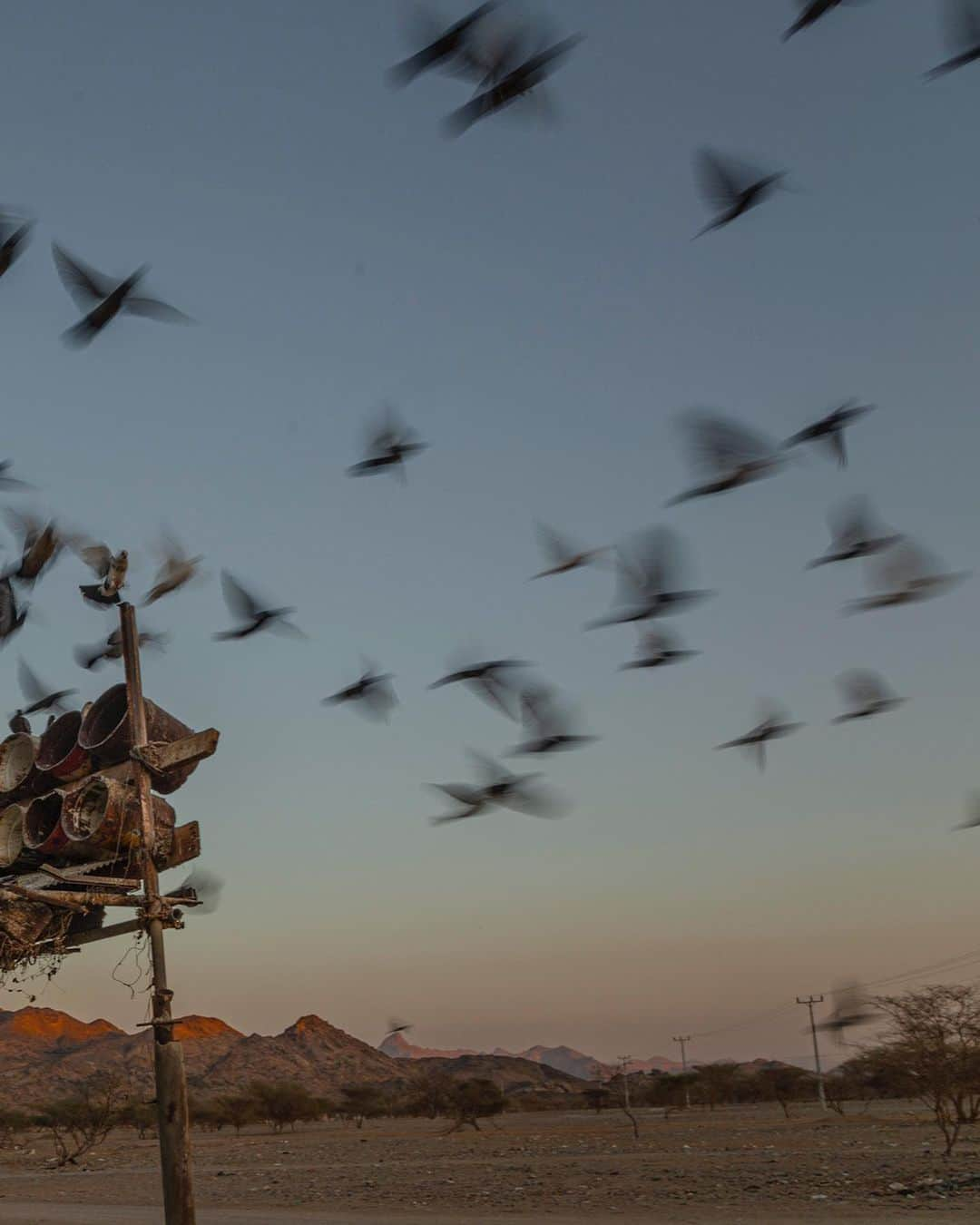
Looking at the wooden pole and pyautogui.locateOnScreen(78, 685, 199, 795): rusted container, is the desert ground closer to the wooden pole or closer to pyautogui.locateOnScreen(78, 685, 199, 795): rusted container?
the wooden pole

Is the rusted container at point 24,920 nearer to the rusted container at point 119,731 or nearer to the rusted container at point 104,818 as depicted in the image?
the rusted container at point 104,818

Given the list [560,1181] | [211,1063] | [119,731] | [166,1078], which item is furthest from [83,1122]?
[211,1063]

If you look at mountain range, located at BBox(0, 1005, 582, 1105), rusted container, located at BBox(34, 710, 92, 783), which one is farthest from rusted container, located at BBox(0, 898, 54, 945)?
mountain range, located at BBox(0, 1005, 582, 1105)

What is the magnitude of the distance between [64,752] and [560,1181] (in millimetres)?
21634

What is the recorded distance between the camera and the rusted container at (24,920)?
11.0m

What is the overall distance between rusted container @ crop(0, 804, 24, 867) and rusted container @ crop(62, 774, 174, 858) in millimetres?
1195

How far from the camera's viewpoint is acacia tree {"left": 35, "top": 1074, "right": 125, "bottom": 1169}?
47875 mm

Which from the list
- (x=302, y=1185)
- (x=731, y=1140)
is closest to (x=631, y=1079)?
(x=731, y=1140)

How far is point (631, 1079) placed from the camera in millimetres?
140125

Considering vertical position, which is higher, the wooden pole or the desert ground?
the wooden pole

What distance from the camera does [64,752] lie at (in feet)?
40.8

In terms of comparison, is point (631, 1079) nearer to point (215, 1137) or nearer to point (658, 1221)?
point (215, 1137)

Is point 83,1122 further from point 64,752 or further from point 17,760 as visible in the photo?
point 64,752

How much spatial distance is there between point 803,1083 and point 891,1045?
85.8 metres
